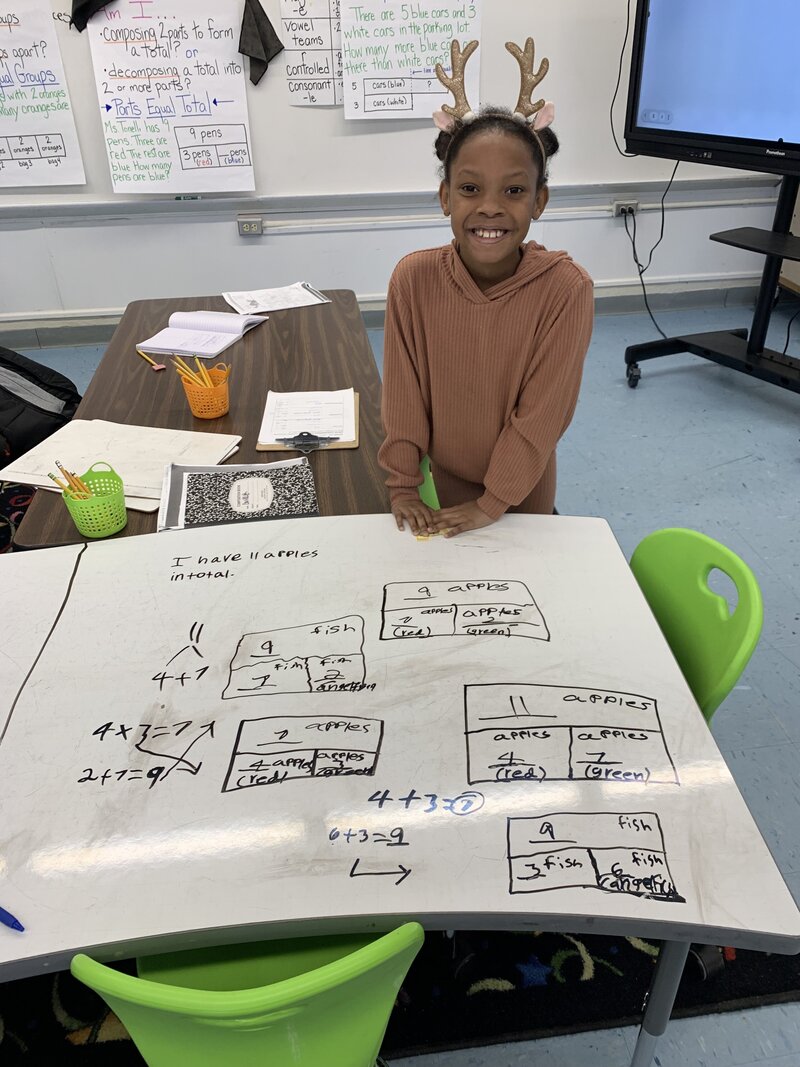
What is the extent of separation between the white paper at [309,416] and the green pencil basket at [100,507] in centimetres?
38

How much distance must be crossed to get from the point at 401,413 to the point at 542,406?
262 millimetres

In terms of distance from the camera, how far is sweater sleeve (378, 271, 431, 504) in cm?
136

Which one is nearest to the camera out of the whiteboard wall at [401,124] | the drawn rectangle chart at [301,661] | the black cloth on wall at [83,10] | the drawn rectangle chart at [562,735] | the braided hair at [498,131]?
the drawn rectangle chart at [562,735]

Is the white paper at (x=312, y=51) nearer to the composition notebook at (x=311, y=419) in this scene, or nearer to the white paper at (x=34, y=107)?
the white paper at (x=34, y=107)

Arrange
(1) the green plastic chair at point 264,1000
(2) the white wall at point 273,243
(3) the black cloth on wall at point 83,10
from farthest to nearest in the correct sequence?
(2) the white wall at point 273,243 < (3) the black cloth on wall at point 83,10 < (1) the green plastic chair at point 264,1000

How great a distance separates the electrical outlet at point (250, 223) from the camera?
351 cm

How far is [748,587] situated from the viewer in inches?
41.1

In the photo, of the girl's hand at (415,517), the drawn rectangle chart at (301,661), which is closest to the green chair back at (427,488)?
the girl's hand at (415,517)

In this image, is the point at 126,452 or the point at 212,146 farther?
the point at 212,146

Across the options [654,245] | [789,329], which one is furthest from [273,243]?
[789,329]

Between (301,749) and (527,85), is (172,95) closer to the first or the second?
(527,85)

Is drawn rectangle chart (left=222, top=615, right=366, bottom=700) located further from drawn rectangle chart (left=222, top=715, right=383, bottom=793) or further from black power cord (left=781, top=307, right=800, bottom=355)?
black power cord (left=781, top=307, right=800, bottom=355)

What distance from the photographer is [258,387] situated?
182 cm

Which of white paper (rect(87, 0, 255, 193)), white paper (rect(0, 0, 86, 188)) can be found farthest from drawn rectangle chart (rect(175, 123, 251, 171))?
white paper (rect(0, 0, 86, 188))
